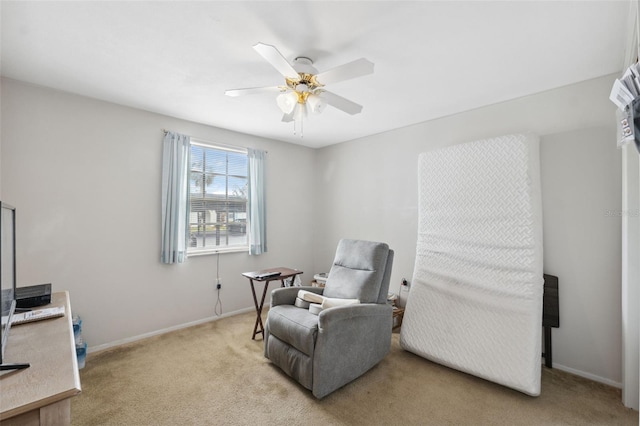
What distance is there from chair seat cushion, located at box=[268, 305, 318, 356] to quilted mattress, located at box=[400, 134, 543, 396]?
3.75 feet

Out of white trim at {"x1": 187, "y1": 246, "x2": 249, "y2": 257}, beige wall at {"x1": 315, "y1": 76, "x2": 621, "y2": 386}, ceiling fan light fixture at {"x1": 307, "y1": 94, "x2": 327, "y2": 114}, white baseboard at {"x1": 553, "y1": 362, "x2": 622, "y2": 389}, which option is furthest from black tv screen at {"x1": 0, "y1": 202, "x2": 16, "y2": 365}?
white baseboard at {"x1": 553, "y1": 362, "x2": 622, "y2": 389}

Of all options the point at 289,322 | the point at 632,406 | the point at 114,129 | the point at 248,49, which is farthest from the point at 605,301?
the point at 114,129

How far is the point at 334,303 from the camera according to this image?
96.5 inches

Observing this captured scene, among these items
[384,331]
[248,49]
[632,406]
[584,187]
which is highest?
[248,49]

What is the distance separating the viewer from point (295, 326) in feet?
7.35

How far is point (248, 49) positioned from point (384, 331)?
2.48 m

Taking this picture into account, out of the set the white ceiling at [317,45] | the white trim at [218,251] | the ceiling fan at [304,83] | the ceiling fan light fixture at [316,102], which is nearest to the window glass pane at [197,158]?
the white ceiling at [317,45]

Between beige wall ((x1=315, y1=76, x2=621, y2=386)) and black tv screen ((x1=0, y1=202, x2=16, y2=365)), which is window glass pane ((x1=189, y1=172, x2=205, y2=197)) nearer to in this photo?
black tv screen ((x1=0, y1=202, x2=16, y2=365))

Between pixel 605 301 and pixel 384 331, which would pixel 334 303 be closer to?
pixel 384 331

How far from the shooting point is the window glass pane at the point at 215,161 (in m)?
3.65

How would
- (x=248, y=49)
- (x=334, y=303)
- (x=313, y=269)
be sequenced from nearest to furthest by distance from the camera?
(x=248, y=49)
(x=334, y=303)
(x=313, y=269)

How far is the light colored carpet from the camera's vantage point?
1.90 metres

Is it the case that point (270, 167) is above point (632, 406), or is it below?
above

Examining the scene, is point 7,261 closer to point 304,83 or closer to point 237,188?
point 304,83
